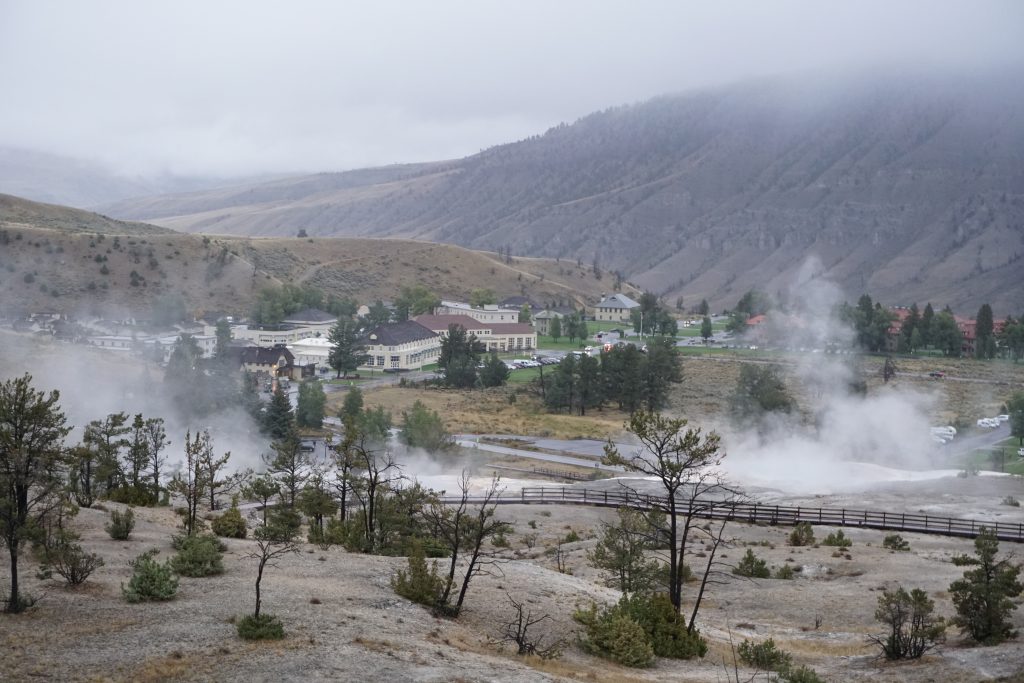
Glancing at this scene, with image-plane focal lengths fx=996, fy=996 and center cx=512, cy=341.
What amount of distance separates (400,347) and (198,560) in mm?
75557

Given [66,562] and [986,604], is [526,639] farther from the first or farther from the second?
[986,604]

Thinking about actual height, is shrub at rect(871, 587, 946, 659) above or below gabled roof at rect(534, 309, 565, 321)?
below

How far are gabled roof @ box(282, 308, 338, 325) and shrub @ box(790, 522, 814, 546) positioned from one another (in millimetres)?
79916

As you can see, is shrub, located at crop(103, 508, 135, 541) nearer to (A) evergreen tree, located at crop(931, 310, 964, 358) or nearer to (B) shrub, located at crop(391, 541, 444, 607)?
(B) shrub, located at crop(391, 541, 444, 607)

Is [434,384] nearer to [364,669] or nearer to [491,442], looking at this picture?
[491,442]

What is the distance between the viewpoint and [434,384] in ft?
293

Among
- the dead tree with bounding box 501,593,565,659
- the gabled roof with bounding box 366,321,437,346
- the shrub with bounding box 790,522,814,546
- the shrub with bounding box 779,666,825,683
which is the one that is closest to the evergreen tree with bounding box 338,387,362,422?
the gabled roof with bounding box 366,321,437,346

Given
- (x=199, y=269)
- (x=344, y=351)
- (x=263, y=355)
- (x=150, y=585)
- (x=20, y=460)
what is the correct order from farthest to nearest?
(x=199, y=269)
(x=344, y=351)
(x=263, y=355)
(x=150, y=585)
(x=20, y=460)

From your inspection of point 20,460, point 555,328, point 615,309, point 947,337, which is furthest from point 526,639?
point 615,309

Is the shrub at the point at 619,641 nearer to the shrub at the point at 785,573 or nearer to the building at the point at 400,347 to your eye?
the shrub at the point at 785,573

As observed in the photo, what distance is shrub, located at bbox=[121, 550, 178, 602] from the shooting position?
21.0m

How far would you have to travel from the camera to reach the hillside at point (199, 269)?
366 ft

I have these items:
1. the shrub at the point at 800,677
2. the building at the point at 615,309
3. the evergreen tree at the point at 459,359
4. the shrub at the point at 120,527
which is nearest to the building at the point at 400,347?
the evergreen tree at the point at 459,359

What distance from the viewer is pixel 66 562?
21375mm
